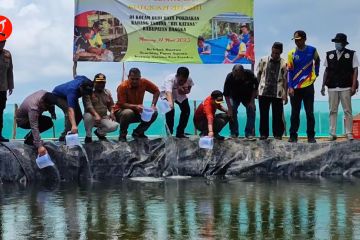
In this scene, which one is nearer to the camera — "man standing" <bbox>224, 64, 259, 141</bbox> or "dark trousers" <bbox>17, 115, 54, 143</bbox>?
"dark trousers" <bbox>17, 115, 54, 143</bbox>

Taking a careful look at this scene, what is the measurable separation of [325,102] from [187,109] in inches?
282

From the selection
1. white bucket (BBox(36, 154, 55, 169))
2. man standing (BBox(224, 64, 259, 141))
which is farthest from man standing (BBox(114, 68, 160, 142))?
white bucket (BBox(36, 154, 55, 169))

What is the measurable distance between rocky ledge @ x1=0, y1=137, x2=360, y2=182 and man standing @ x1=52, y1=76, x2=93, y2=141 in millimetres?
793

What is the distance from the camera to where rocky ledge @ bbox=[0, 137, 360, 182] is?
11.1m

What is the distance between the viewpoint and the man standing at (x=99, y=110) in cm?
1066

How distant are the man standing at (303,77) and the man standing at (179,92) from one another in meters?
1.80

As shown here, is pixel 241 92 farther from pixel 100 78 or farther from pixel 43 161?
pixel 43 161

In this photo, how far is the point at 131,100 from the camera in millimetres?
11211

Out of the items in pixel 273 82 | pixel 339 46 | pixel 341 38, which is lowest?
pixel 273 82

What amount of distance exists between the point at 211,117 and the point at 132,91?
55.9 inches

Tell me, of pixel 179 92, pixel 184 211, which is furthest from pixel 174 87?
pixel 184 211

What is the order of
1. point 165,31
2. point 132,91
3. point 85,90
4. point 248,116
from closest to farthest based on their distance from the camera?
point 85,90 → point 132,91 → point 248,116 → point 165,31

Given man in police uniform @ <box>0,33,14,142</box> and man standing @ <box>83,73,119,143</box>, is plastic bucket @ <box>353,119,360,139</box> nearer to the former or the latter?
man standing @ <box>83,73,119,143</box>

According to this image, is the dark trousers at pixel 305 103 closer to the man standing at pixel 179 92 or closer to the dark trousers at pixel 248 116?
the dark trousers at pixel 248 116
